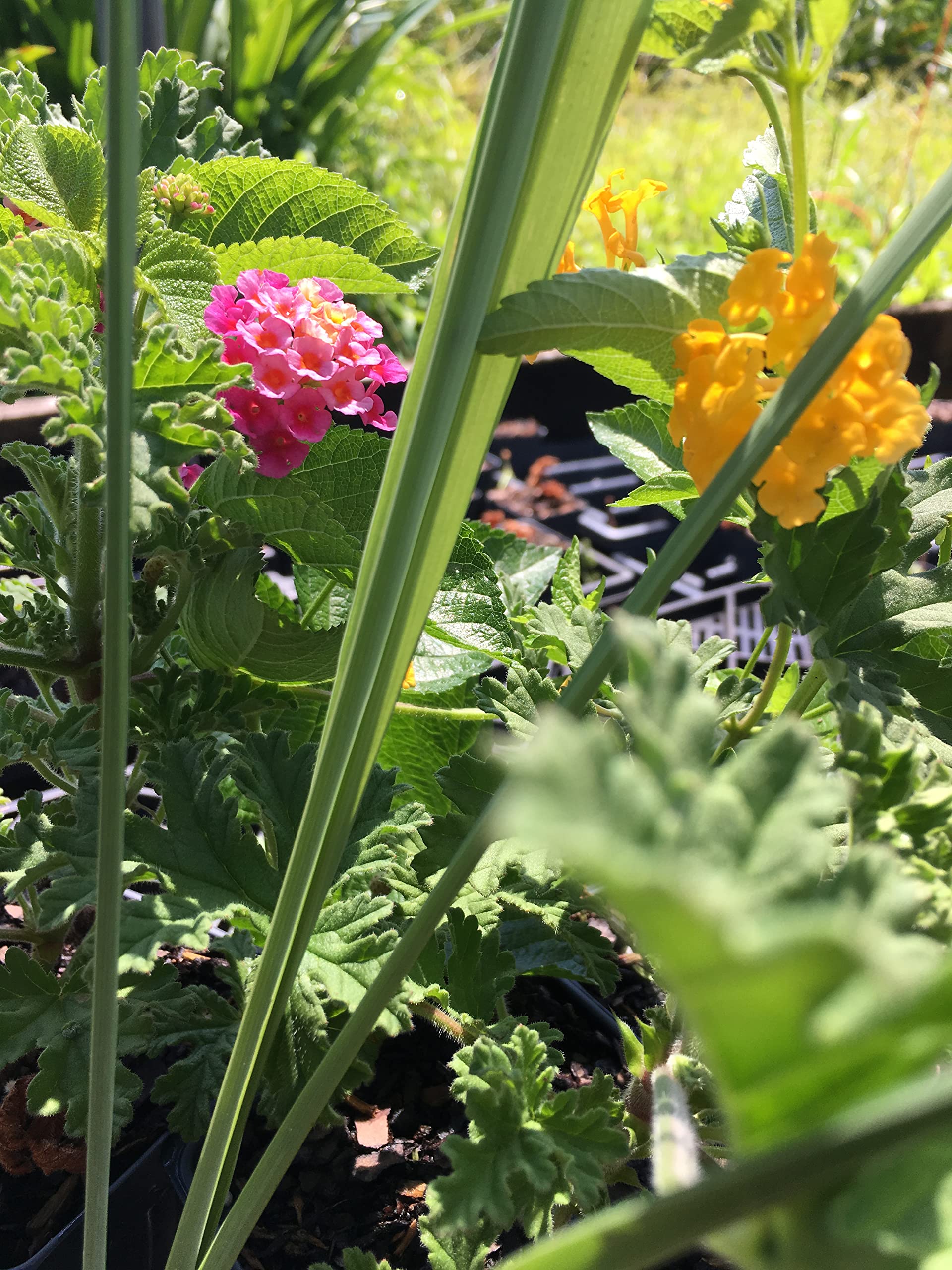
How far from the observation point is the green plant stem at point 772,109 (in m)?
0.41

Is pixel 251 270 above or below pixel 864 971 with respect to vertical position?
above

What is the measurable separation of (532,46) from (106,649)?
248 millimetres

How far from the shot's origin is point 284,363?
54 cm

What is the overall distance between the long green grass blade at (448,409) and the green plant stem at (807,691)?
0.19 m

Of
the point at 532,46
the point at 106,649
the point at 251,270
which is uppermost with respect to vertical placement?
A: the point at 251,270

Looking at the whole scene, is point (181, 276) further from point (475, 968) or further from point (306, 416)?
point (475, 968)

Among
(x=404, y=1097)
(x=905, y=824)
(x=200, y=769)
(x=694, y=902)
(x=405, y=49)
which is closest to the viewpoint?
(x=694, y=902)

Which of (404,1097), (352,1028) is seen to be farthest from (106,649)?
(404,1097)

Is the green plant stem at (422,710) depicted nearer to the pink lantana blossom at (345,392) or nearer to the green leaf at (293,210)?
the pink lantana blossom at (345,392)

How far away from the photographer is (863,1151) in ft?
0.58

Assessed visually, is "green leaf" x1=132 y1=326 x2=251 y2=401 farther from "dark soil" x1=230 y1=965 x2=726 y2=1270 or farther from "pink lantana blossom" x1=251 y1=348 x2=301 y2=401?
"dark soil" x1=230 y1=965 x2=726 y2=1270

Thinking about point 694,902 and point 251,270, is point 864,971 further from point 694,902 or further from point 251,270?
point 251,270

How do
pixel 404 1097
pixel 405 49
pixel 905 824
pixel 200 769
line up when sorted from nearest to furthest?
pixel 905 824 < pixel 200 769 < pixel 404 1097 < pixel 405 49

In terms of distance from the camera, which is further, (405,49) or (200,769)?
(405,49)
